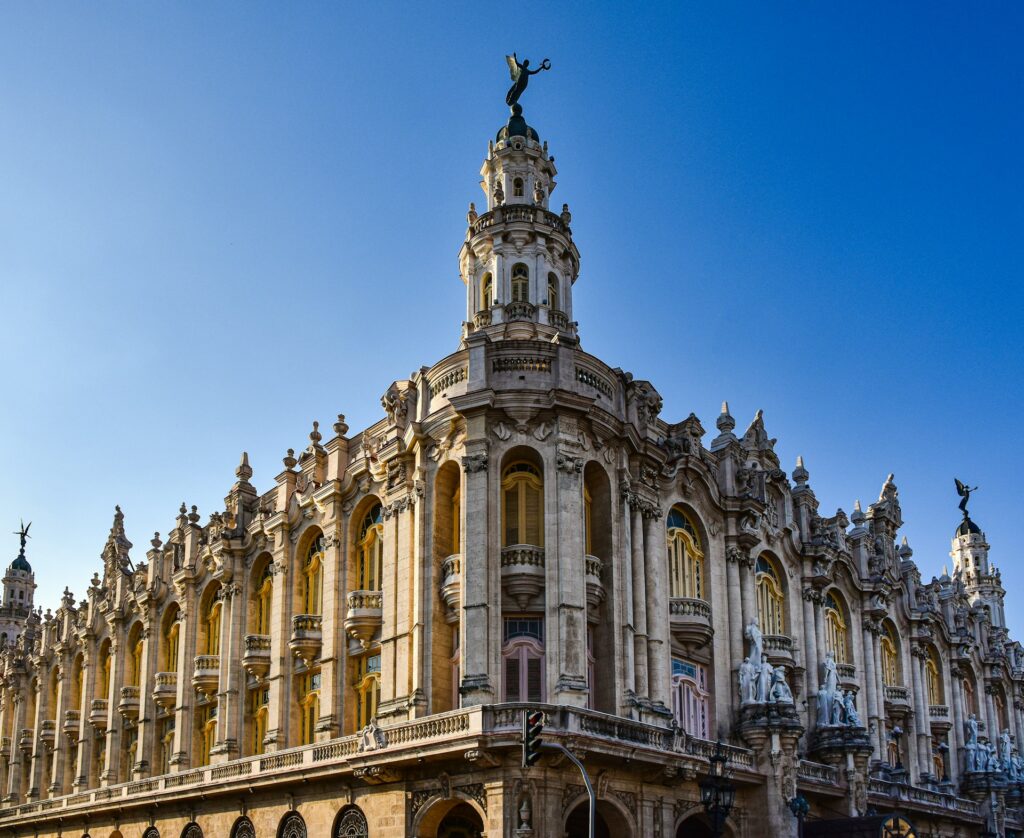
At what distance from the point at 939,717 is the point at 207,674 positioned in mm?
34977

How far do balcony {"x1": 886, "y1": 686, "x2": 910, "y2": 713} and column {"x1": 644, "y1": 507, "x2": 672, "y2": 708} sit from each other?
1884 cm

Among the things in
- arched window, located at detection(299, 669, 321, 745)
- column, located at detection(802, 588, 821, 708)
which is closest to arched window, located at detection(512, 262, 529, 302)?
arched window, located at detection(299, 669, 321, 745)

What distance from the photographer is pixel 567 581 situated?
36125mm

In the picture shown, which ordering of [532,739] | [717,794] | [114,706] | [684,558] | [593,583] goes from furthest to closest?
[114,706]
[684,558]
[593,583]
[717,794]
[532,739]

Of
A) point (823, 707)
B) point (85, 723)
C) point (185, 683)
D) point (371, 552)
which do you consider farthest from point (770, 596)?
point (85, 723)

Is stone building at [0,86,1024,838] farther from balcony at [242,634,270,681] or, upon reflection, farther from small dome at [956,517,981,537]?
small dome at [956,517,981,537]

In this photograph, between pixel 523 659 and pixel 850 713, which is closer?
pixel 523 659

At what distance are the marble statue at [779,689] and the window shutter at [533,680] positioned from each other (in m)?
10.3

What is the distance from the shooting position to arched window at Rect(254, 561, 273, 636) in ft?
159

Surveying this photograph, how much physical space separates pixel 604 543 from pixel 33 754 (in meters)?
41.8

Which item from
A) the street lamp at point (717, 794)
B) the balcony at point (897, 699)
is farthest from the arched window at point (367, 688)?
the balcony at point (897, 699)

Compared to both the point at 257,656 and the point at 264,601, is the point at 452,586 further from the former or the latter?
the point at 264,601

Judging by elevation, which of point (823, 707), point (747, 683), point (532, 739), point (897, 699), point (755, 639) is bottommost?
point (532, 739)

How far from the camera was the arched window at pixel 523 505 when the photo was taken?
3747 centimetres
